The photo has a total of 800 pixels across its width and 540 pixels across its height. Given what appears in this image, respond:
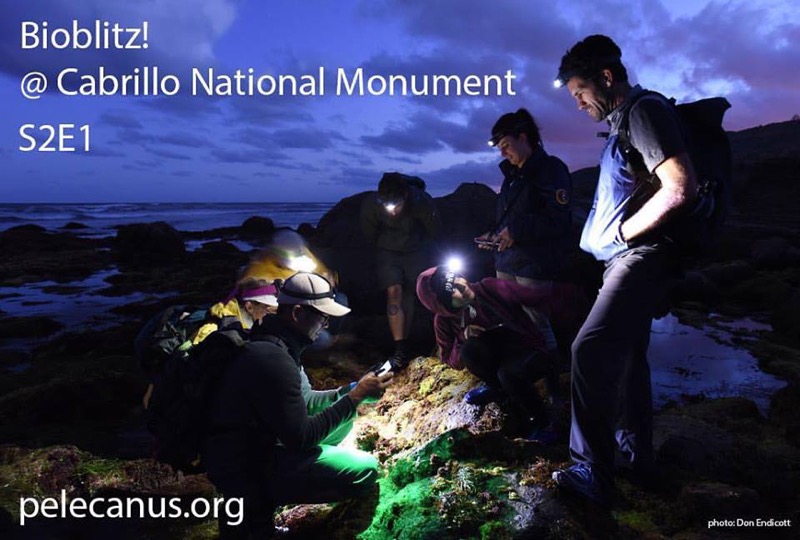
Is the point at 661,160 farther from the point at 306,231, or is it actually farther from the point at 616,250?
the point at 306,231

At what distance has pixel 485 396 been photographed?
4.20 metres

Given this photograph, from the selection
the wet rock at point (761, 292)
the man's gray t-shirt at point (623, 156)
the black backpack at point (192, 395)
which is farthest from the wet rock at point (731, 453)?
the wet rock at point (761, 292)

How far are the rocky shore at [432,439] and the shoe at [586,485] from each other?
0.08m

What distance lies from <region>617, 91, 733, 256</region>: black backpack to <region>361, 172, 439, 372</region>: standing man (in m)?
3.94

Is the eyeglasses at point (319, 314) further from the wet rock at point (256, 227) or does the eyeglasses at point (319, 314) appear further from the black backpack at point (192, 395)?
the wet rock at point (256, 227)

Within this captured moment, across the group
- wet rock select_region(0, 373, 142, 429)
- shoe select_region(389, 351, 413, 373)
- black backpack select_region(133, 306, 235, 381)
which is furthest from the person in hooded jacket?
wet rock select_region(0, 373, 142, 429)

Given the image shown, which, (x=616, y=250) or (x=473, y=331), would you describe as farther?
(x=473, y=331)

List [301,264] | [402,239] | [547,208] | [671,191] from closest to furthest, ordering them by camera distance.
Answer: [671,191] → [547,208] → [301,264] → [402,239]

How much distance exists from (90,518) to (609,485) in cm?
413

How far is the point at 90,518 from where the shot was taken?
13.8 ft

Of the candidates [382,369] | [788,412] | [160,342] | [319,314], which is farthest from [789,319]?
[160,342]

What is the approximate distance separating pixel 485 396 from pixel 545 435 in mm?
668

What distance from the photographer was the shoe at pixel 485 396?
414 centimetres

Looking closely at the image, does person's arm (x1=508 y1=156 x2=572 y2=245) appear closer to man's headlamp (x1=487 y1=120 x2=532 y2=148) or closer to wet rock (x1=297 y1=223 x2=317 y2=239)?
man's headlamp (x1=487 y1=120 x2=532 y2=148)
